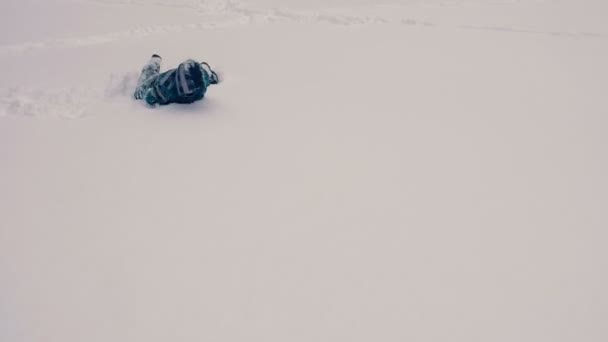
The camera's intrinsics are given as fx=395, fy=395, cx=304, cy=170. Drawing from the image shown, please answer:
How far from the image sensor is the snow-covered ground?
1.54 metres

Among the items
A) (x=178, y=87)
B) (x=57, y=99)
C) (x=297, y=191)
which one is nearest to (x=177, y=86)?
(x=178, y=87)

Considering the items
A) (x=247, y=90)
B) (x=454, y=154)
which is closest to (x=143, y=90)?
(x=247, y=90)

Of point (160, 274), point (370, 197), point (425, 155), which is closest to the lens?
point (160, 274)

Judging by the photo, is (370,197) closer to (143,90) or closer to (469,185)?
(469,185)

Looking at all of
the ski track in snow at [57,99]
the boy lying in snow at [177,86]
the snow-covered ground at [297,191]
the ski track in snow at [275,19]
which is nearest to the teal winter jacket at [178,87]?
the boy lying in snow at [177,86]

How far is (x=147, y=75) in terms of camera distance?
2.89 m

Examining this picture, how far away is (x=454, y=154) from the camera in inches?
96.9

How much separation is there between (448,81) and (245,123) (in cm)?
178

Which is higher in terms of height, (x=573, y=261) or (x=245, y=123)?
(x=245, y=123)

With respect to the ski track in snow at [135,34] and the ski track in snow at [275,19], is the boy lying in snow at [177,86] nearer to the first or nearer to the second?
the ski track in snow at [135,34]

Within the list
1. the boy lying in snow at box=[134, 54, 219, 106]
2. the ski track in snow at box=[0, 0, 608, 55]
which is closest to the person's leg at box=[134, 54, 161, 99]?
the boy lying in snow at box=[134, 54, 219, 106]

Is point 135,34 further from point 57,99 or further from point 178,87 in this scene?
point 178,87

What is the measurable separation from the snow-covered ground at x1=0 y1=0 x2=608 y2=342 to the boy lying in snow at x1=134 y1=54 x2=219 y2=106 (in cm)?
10

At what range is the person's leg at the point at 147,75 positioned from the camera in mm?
2680
